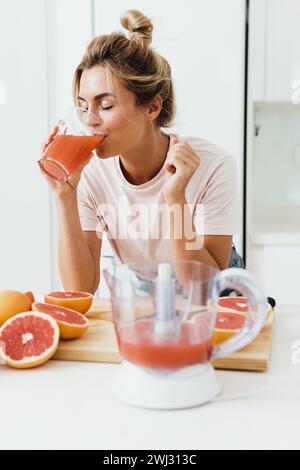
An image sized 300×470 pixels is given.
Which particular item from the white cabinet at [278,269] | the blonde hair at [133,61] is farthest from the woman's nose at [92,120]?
the white cabinet at [278,269]

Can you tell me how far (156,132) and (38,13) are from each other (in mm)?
1171

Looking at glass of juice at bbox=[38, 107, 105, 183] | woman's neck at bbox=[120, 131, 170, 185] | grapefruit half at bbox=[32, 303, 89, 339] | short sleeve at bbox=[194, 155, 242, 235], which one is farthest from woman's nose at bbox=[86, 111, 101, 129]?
grapefruit half at bbox=[32, 303, 89, 339]

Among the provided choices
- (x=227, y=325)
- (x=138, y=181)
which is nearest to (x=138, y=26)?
(x=138, y=181)

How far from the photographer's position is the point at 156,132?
168 cm

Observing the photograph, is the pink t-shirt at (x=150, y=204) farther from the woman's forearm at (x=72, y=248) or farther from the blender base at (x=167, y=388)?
the blender base at (x=167, y=388)

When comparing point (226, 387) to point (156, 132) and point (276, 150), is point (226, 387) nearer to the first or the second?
point (156, 132)

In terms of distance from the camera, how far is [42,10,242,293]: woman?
58.7 inches

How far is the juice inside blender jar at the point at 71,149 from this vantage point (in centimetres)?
134

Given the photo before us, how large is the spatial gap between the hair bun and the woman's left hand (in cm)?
31

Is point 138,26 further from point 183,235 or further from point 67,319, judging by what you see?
point 67,319

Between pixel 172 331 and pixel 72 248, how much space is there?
0.83 metres

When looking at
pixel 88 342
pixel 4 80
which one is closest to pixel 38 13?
pixel 4 80

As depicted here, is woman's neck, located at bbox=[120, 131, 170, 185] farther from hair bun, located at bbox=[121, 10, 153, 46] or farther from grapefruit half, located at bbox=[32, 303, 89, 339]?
grapefruit half, located at bbox=[32, 303, 89, 339]

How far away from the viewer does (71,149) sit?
→ 135 cm
